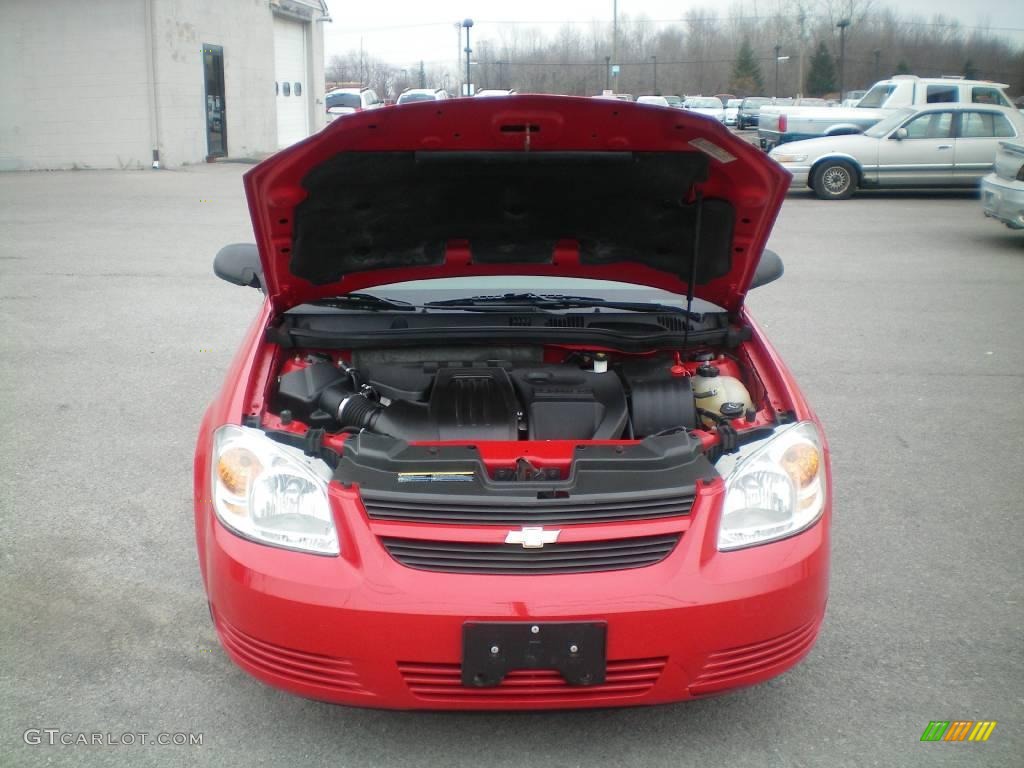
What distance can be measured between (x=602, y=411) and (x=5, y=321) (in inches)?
240

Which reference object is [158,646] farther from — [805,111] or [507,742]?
[805,111]

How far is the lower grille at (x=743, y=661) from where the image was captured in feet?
8.18

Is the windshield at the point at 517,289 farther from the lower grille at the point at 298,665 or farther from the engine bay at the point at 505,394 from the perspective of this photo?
the lower grille at the point at 298,665

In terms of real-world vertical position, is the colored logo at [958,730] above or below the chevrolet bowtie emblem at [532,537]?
below

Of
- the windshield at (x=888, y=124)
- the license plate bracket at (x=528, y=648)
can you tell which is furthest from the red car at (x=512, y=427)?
the windshield at (x=888, y=124)

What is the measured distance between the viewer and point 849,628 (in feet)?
11.1

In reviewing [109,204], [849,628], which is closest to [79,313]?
[849,628]

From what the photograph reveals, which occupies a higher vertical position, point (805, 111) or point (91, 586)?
point (805, 111)

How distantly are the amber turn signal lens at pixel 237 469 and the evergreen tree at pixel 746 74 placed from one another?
209 ft

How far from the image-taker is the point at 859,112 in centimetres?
2061

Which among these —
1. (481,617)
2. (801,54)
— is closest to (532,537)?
(481,617)

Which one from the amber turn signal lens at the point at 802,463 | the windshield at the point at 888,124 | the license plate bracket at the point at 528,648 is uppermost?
the windshield at the point at 888,124

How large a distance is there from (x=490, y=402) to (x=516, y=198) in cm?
71

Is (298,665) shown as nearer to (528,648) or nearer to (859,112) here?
(528,648)
